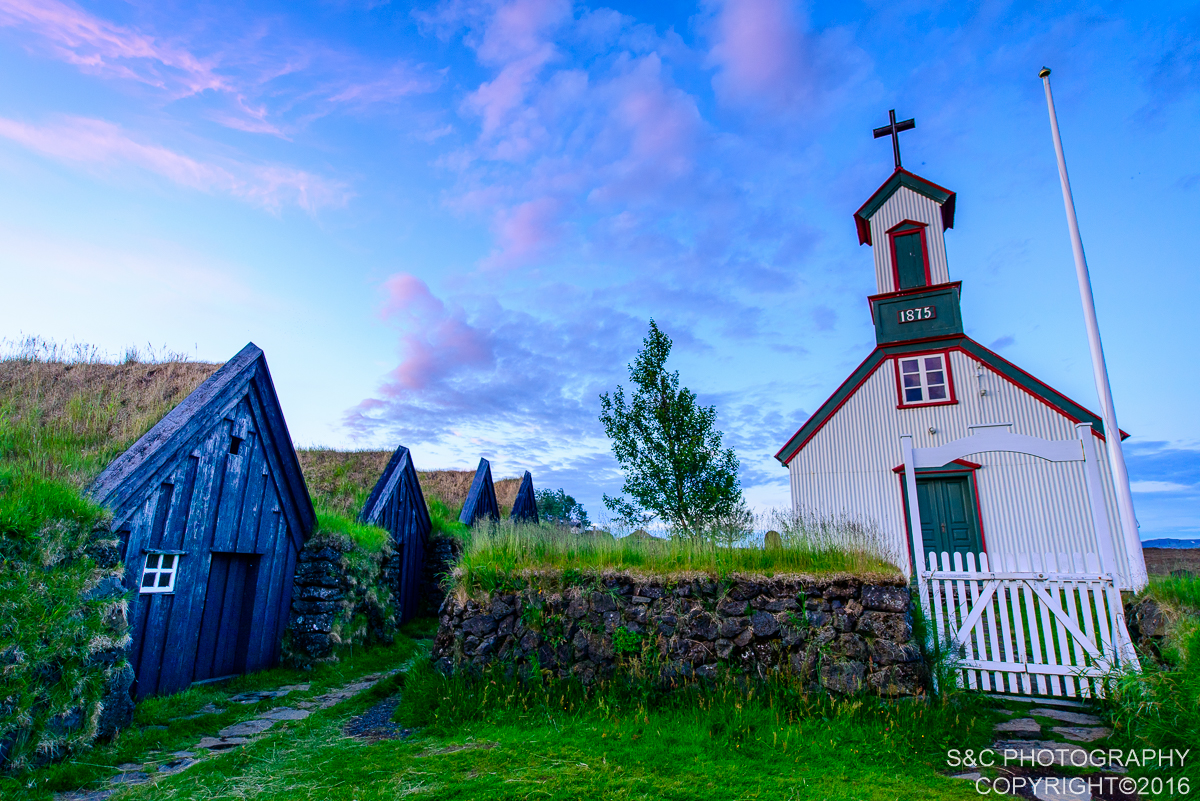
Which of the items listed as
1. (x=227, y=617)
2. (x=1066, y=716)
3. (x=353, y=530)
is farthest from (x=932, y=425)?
(x=227, y=617)

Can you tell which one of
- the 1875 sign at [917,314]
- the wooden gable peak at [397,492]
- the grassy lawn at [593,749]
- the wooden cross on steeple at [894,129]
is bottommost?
the grassy lawn at [593,749]

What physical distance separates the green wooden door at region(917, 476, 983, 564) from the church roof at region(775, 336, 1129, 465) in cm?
275

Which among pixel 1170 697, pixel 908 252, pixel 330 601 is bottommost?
pixel 1170 697

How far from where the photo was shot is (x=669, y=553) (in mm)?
7473

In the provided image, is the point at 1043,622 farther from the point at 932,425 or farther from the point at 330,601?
the point at 330,601

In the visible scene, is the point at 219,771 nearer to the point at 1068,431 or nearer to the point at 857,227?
the point at 1068,431

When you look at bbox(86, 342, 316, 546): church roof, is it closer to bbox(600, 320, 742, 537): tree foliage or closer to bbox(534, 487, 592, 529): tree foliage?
bbox(600, 320, 742, 537): tree foliage

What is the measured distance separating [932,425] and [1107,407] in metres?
5.89

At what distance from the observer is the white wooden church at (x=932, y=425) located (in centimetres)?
1367

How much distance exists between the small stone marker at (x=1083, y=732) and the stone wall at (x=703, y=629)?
1.22 meters

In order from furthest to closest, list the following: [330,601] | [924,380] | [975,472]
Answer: [924,380] < [975,472] < [330,601]

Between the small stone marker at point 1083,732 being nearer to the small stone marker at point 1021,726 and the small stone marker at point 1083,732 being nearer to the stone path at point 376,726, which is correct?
the small stone marker at point 1021,726

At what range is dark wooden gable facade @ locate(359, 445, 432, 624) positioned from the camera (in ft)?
42.8

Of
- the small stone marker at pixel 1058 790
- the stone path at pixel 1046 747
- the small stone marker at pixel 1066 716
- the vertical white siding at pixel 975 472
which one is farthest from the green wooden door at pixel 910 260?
the small stone marker at pixel 1058 790
